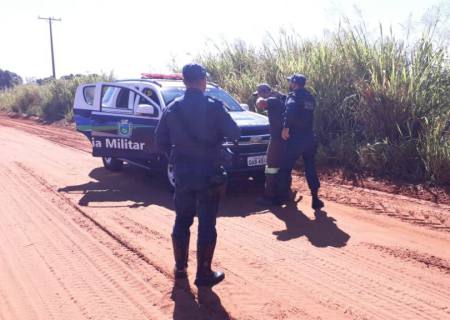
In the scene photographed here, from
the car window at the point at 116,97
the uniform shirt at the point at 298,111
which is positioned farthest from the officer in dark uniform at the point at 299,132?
the car window at the point at 116,97

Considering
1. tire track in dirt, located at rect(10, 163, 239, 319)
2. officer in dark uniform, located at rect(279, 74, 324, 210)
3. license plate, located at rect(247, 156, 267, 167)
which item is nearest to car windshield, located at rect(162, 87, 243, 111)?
license plate, located at rect(247, 156, 267, 167)

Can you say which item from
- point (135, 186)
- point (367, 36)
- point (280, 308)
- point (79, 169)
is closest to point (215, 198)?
point (280, 308)

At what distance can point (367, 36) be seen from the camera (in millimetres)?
10414

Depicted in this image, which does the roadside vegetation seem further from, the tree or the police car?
the tree

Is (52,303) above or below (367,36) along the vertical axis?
below

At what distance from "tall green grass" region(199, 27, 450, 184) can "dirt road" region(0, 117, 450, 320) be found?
40.4 inches

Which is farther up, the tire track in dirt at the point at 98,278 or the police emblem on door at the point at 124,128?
the police emblem on door at the point at 124,128

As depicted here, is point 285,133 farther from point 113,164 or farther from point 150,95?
point 113,164

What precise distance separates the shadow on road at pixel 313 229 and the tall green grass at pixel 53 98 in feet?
58.7

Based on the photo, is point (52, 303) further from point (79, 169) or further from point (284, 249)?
point (79, 169)

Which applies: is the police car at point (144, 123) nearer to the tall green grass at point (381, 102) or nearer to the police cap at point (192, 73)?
the tall green grass at point (381, 102)

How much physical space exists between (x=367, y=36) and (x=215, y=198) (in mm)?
7605

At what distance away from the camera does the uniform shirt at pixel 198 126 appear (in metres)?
4.10

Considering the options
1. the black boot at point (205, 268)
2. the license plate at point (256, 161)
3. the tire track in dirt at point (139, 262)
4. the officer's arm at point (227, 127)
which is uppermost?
the officer's arm at point (227, 127)
